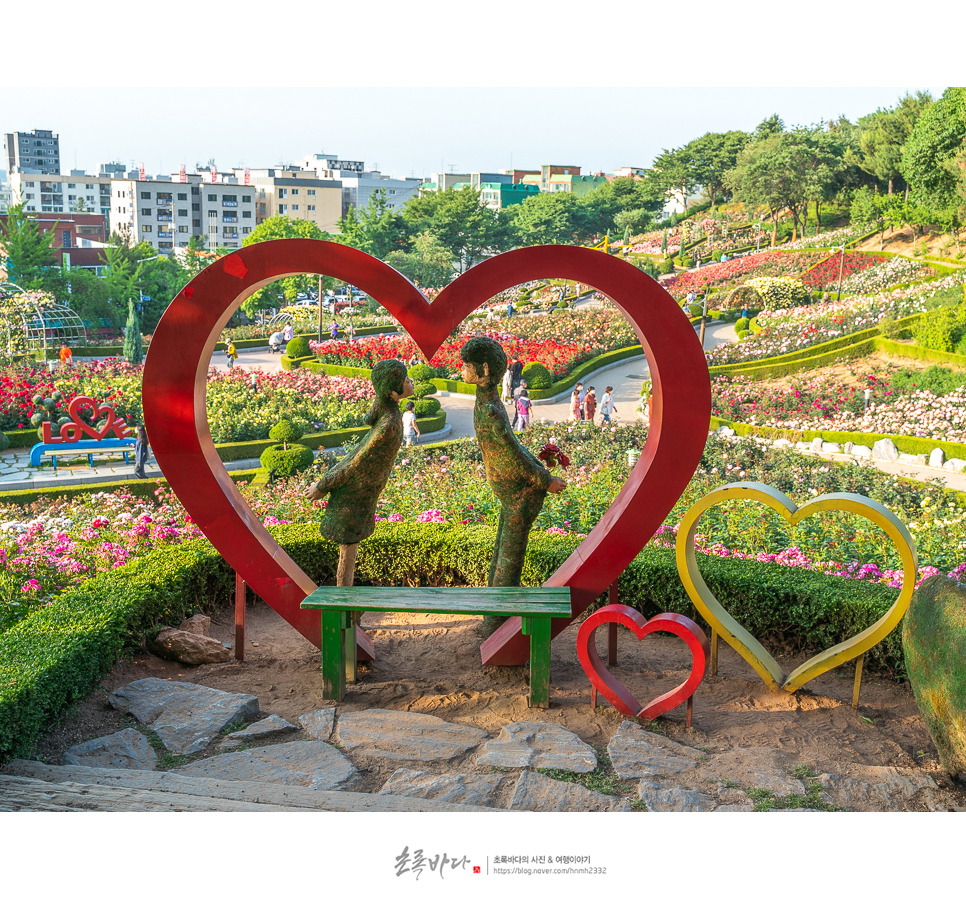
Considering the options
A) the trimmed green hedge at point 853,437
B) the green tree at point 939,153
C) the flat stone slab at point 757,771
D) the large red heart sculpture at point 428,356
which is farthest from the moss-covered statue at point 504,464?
the green tree at point 939,153

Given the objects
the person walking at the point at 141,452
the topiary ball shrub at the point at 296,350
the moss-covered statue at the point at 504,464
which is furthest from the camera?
the topiary ball shrub at the point at 296,350

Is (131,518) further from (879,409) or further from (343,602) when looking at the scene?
(879,409)

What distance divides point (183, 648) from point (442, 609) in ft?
6.40

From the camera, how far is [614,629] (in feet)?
19.0

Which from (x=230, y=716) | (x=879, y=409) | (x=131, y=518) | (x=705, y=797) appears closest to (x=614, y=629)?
(x=705, y=797)

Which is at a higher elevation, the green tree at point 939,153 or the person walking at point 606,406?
the green tree at point 939,153

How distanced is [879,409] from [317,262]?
12170 millimetres

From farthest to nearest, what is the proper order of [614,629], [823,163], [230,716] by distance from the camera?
[823,163] < [614,629] < [230,716]

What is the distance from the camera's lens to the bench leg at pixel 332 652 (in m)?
5.16

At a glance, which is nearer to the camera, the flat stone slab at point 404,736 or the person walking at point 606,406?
the flat stone slab at point 404,736

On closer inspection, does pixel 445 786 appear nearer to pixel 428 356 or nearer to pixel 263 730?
pixel 263 730

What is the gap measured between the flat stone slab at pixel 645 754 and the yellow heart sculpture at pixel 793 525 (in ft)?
3.17

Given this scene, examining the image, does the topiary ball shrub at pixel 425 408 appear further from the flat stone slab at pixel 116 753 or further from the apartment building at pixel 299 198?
the apartment building at pixel 299 198

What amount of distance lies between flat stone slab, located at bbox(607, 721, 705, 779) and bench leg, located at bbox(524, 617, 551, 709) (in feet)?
1.72
